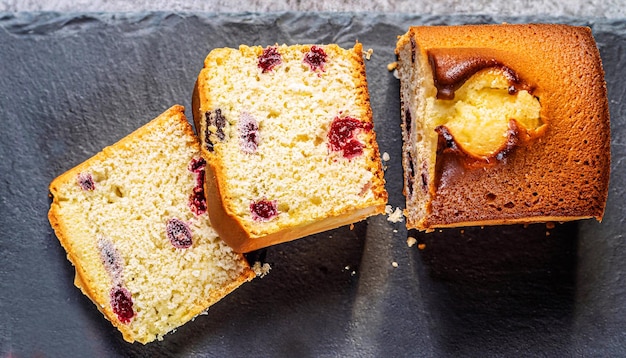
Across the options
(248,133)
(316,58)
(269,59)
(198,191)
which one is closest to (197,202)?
(198,191)

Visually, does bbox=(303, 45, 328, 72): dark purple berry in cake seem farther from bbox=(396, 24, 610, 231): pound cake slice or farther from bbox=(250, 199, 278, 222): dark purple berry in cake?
bbox=(250, 199, 278, 222): dark purple berry in cake

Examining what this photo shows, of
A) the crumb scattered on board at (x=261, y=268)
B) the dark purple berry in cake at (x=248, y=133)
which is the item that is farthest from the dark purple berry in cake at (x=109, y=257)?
the dark purple berry in cake at (x=248, y=133)

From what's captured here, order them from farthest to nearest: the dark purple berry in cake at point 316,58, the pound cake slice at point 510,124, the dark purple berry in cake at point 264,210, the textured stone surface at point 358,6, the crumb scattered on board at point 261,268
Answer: the textured stone surface at point 358,6, the crumb scattered on board at point 261,268, the dark purple berry in cake at point 316,58, the dark purple berry in cake at point 264,210, the pound cake slice at point 510,124

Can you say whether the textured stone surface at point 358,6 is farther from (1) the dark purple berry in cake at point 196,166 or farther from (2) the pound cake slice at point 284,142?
(1) the dark purple berry in cake at point 196,166

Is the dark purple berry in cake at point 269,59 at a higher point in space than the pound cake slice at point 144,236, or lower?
higher

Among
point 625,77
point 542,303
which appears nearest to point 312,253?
point 542,303

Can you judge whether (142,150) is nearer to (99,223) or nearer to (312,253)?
(99,223)

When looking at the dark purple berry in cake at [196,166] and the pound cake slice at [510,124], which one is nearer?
the pound cake slice at [510,124]

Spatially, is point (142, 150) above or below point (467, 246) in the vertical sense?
above
